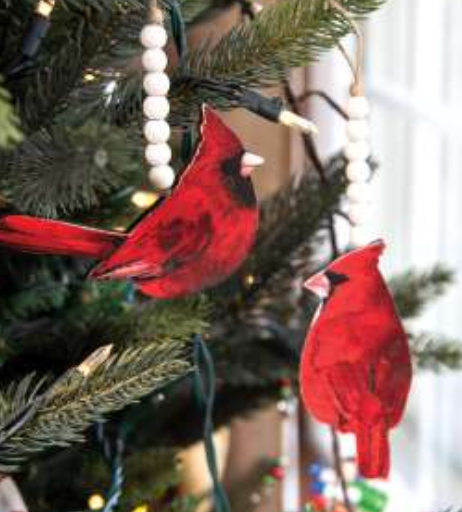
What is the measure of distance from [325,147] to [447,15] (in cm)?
21

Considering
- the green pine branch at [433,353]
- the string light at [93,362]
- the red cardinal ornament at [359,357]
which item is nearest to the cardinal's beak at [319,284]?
the red cardinal ornament at [359,357]

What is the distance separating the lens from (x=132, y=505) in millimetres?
486

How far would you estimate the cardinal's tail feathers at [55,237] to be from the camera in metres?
0.34

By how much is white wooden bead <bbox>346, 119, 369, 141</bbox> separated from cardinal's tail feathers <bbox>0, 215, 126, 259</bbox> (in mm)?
130

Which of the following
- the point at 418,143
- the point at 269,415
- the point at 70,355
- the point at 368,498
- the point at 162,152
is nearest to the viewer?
the point at 162,152

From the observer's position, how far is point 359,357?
41 cm

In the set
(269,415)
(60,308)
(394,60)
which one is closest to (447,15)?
(394,60)

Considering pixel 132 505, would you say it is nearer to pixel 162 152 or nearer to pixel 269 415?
pixel 162 152

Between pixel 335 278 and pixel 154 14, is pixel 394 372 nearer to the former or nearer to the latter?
pixel 335 278

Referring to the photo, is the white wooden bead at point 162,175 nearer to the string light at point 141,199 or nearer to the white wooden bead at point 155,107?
the white wooden bead at point 155,107

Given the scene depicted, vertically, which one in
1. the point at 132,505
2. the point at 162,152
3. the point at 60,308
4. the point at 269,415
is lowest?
the point at 269,415

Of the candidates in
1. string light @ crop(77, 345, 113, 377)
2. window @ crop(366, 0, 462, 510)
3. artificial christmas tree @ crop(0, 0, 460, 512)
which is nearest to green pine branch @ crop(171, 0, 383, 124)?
artificial christmas tree @ crop(0, 0, 460, 512)

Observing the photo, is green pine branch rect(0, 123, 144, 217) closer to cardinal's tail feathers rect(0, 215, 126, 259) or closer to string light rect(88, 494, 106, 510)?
cardinal's tail feathers rect(0, 215, 126, 259)

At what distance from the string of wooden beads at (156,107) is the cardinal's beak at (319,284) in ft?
0.29
